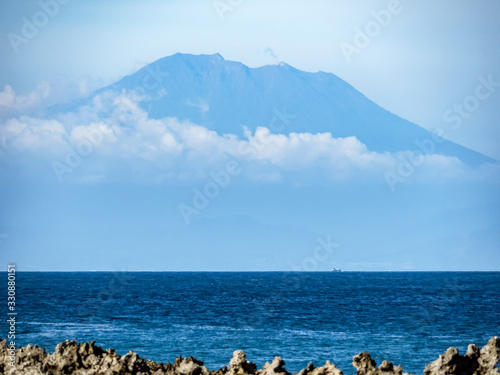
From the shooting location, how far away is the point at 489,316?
63.9 m

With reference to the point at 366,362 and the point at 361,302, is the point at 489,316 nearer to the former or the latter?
the point at 361,302

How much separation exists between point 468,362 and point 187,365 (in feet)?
23.7

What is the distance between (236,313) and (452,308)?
862 inches

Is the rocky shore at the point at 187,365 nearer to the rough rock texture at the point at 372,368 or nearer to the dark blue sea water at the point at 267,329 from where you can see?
the rough rock texture at the point at 372,368

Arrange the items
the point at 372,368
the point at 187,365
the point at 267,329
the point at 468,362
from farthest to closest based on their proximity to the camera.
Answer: the point at 267,329 → the point at 187,365 → the point at 372,368 → the point at 468,362

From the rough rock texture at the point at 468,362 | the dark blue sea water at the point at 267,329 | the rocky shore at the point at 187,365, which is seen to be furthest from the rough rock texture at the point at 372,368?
the dark blue sea water at the point at 267,329

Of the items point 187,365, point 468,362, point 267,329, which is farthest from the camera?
point 267,329

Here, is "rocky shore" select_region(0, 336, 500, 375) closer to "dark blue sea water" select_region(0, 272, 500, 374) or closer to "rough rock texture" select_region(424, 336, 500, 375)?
"rough rock texture" select_region(424, 336, 500, 375)

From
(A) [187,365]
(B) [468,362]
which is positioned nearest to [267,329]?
(A) [187,365]

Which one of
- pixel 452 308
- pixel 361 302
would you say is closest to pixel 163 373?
pixel 452 308

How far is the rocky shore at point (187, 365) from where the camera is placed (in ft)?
65.1

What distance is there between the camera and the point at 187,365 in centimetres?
2078

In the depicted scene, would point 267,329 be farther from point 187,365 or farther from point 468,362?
point 468,362

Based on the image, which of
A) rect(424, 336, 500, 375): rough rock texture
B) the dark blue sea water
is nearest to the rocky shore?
rect(424, 336, 500, 375): rough rock texture
